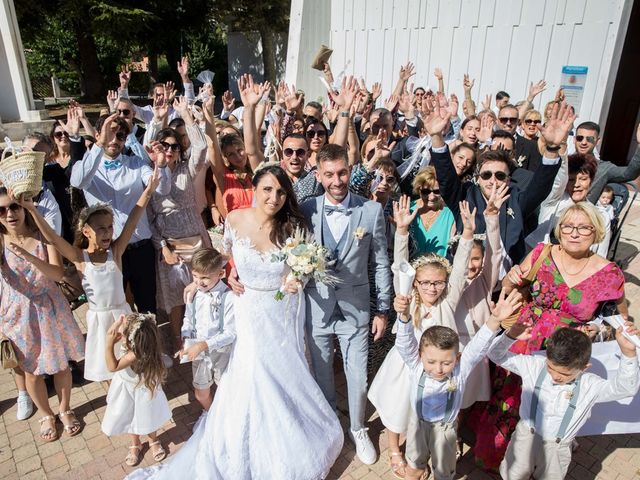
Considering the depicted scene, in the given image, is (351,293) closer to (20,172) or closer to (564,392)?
(564,392)

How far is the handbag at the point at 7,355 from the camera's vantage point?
367 centimetres

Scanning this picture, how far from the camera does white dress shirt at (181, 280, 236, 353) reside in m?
3.59

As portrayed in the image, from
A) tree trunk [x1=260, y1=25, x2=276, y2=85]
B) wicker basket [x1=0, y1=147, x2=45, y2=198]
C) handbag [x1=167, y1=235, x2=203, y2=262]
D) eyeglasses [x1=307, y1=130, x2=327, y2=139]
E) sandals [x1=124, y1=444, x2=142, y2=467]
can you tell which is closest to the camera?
wicker basket [x1=0, y1=147, x2=45, y2=198]

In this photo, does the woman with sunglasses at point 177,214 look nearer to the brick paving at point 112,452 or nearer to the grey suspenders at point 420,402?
the brick paving at point 112,452

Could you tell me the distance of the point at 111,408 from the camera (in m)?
3.51

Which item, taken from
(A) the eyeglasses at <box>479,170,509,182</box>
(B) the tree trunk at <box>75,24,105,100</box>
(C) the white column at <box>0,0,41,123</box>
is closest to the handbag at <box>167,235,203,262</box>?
(A) the eyeglasses at <box>479,170,509,182</box>

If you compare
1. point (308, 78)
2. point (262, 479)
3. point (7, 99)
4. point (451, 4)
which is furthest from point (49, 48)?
point (262, 479)

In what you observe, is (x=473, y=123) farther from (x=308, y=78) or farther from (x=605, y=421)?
(x=308, y=78)

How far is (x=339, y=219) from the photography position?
11.4 feet

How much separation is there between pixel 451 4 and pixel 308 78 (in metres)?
4.29

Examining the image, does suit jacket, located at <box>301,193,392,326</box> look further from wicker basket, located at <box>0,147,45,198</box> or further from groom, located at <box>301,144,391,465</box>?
wicker basket, located at <box>0,147,45,198</box>

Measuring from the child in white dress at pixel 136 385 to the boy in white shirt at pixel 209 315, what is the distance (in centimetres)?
29

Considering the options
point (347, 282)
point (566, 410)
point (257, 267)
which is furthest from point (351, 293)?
point (566, 410)

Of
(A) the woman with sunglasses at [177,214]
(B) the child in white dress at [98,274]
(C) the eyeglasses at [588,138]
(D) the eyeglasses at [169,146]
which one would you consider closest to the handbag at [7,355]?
(B) the child in white dress at [98,274]
